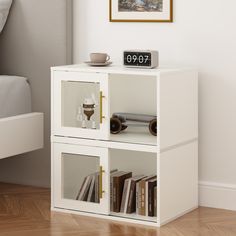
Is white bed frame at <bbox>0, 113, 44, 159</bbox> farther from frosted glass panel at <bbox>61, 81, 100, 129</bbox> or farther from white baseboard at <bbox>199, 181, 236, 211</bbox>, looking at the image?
white baseboard at <bbox>199, 181, 236, 211</bbox>

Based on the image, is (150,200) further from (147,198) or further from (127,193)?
(127,193)

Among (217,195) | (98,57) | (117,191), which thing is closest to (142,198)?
(117,191)

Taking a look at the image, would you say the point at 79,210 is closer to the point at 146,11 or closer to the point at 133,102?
the point at 133,102

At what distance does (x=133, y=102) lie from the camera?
13.2 ft

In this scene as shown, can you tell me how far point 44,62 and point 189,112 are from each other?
1037 mm

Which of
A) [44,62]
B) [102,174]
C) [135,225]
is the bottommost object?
[135,225]

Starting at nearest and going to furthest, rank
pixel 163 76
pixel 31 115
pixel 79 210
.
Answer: pixel 163 76
pixel 79 210
pixel 31 115

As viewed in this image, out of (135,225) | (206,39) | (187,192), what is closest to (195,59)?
(206,39)

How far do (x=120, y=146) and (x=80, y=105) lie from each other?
0.33m

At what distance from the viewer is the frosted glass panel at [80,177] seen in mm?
3730

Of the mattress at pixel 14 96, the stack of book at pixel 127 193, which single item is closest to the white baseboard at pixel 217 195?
the stack of book at pixel 127 193

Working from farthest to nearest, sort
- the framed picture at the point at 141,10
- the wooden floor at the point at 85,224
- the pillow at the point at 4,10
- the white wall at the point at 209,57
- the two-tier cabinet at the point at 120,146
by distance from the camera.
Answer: the pillow at the point at 4,10 → the framed picture at the point at 141,10 → the white wall at the point at 209,57 → the two-tier cabinet at the point at 120,146 → the wooden floor at the point at 85,224

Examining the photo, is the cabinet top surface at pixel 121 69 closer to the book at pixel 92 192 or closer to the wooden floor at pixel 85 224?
the book at pixel 92 192

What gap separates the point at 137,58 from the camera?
12.2 ft
